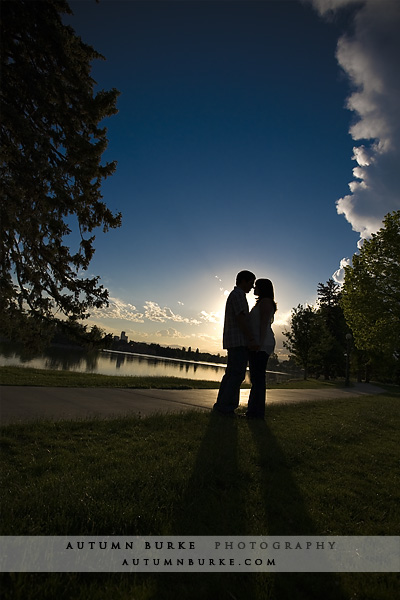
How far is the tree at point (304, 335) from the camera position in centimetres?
3008

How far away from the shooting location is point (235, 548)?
65.6 inches

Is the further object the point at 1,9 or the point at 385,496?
the point at 1,9

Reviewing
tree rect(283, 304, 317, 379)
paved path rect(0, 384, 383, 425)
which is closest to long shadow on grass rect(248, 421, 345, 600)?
paved path rect(0, 384, 383, 425)

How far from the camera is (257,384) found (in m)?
5.23

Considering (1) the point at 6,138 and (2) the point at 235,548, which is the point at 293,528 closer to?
(2) the point at 235,548

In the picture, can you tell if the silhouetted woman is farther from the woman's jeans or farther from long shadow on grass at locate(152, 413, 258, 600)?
long shadow on grass at locate(152, 413, 258, 600)

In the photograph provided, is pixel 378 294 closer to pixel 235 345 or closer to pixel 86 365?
pixel 235 345

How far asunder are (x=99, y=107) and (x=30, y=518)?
254 inches

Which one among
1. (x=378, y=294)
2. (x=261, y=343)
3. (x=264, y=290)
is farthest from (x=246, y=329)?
(x=378, y=294)

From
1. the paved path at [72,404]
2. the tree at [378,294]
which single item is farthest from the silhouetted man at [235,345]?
the tree at [378,294]

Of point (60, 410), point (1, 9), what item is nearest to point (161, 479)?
point (60, 410)

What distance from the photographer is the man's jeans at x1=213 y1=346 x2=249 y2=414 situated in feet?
16.1

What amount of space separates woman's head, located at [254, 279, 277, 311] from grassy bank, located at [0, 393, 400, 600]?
2.33m

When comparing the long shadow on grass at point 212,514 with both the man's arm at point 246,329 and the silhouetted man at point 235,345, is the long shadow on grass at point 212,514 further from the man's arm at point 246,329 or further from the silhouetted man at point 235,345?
the man's arm at point 246,329
